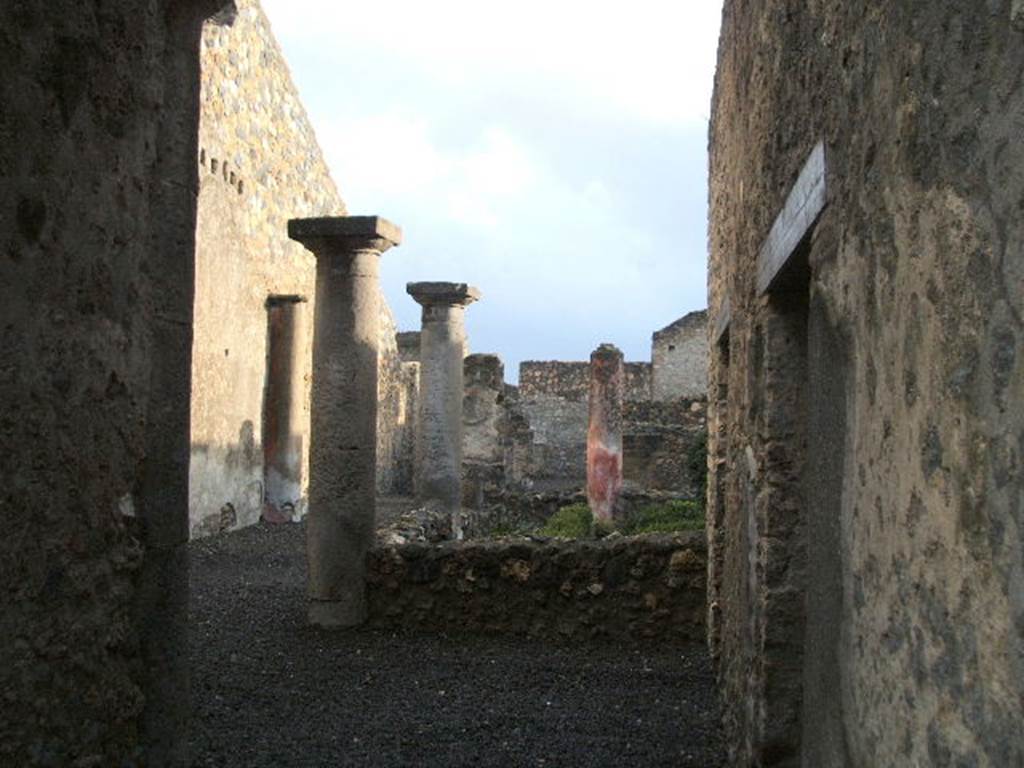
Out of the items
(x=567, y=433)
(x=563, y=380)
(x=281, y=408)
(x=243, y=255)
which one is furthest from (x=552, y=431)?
(x=243, y=255)

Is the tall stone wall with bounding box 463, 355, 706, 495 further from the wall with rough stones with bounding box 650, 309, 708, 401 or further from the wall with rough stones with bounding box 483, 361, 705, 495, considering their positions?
the wall with rough stones with bounding box 650, 309, 708, 401

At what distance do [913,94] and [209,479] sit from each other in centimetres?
1118

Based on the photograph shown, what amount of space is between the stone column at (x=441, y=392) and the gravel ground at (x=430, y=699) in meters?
3.80

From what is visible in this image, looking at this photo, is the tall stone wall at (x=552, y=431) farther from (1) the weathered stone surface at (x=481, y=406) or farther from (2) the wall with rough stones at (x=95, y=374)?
(2) the wall with rough stones at (x=95, y=374)

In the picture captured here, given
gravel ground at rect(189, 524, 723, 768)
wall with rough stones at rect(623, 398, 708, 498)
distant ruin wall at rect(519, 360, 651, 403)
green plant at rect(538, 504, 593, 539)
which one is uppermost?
distant ruin wall at rect(519, 360, 651, 403)

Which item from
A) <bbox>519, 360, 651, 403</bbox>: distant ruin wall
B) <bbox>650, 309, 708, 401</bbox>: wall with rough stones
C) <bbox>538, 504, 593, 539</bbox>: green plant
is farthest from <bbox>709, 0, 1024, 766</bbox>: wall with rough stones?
<bbox>650, 309, 708, 401</bbox>: wall with rough stones

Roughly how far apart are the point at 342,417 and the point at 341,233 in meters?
1.34

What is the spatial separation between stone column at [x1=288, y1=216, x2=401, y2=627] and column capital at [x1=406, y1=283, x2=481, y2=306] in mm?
3783

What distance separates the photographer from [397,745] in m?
4.82

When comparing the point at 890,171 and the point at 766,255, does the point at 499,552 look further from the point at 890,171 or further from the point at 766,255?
the point at 890,171

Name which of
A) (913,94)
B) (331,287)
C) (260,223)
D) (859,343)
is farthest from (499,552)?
(260,223)

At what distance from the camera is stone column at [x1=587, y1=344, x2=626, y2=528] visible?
1538 centimetres

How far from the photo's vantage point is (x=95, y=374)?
6.89 feet

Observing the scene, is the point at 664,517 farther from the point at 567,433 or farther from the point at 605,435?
the point at 567,433
